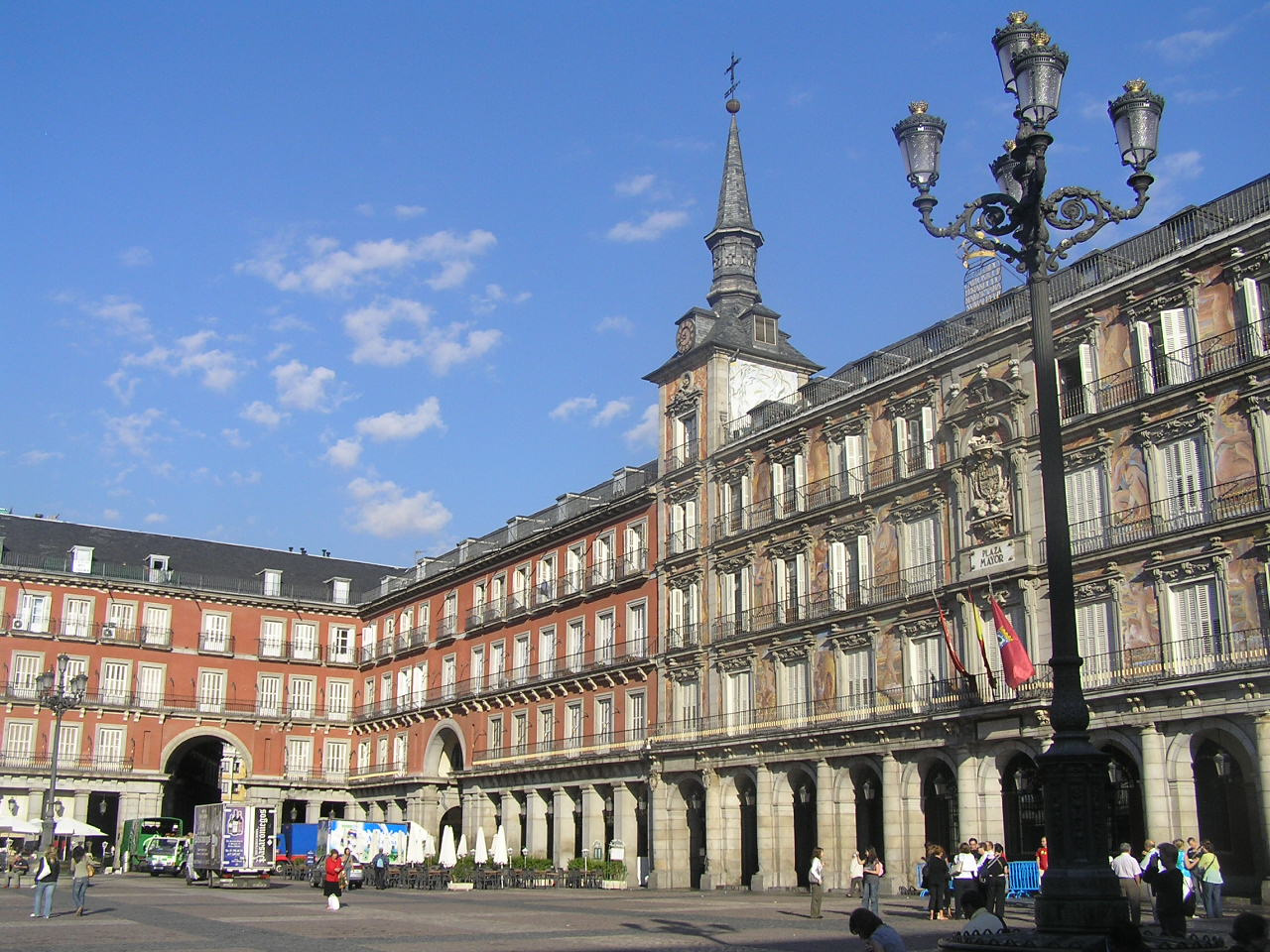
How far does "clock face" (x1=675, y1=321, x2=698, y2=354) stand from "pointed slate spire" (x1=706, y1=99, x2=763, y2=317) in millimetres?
2607

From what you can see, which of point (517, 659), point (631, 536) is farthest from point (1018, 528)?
point (517, 659)

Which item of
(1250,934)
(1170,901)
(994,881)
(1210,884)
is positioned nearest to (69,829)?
(994,881)

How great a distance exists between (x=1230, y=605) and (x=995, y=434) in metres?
8.73

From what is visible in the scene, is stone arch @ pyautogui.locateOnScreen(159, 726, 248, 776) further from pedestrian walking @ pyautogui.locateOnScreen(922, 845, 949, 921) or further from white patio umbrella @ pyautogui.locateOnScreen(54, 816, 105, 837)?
pedestrian walking @ pyautogui.locateOnScreen(922, 845, 949, 921)

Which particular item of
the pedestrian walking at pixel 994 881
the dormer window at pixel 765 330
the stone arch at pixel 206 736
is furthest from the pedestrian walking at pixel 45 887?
the stone arch at pixel 206 736

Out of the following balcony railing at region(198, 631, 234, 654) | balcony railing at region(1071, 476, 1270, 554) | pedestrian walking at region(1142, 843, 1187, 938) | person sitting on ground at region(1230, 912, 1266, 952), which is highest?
balcony railing at region(198, 631, 234, 654)

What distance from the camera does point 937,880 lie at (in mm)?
26766

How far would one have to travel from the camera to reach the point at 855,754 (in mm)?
39406

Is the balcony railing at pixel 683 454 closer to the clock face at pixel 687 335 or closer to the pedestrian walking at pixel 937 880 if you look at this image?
the clock face at pixel 687 335

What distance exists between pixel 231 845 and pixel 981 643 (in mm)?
25457

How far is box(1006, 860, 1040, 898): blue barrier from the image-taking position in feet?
99.5

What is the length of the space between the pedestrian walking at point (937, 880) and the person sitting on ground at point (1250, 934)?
60.3 feet

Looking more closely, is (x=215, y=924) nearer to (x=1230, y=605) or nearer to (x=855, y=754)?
(x=855, y=754)

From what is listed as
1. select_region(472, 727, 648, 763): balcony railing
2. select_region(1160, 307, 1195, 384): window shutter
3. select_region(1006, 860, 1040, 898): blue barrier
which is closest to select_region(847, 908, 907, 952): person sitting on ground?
select_region(1006, 860, 1040, 898): blue barrier
